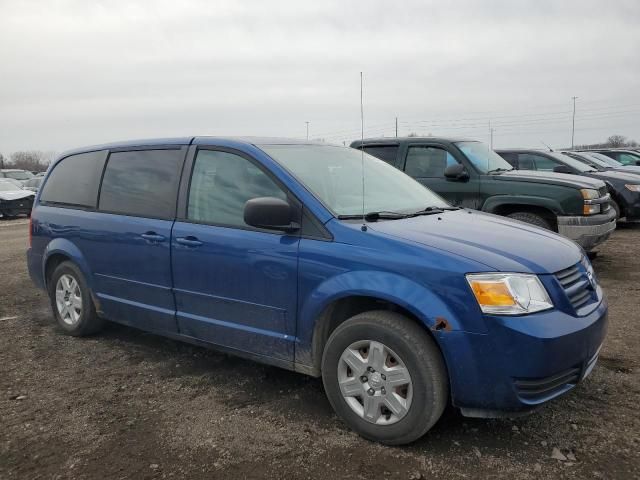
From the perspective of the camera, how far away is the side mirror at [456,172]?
24.6 ft

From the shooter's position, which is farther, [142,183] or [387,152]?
[387,152]

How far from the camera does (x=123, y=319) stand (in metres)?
4.58

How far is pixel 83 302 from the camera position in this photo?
4934 mm

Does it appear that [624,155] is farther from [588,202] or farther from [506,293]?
[506,293]

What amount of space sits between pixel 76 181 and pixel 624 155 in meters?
18.9

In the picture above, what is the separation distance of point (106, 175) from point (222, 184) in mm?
1428

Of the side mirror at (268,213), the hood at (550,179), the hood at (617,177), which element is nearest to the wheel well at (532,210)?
the hood at (550,179)

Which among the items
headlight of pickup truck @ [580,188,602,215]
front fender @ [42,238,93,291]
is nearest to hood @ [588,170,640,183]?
headlight of pickup truck @ [580,188,602,215]

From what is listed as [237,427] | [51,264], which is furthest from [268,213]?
[51,264]

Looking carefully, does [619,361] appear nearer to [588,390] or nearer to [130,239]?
[588,390]

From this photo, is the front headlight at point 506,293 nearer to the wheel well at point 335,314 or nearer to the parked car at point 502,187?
the wheel well at point 335,314

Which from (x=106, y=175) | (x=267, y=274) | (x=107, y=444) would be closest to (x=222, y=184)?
(x=267, y=274)

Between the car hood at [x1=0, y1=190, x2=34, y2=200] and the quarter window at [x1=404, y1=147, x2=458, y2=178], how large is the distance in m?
15.8

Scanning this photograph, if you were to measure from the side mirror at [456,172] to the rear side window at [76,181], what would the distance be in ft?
14.5
